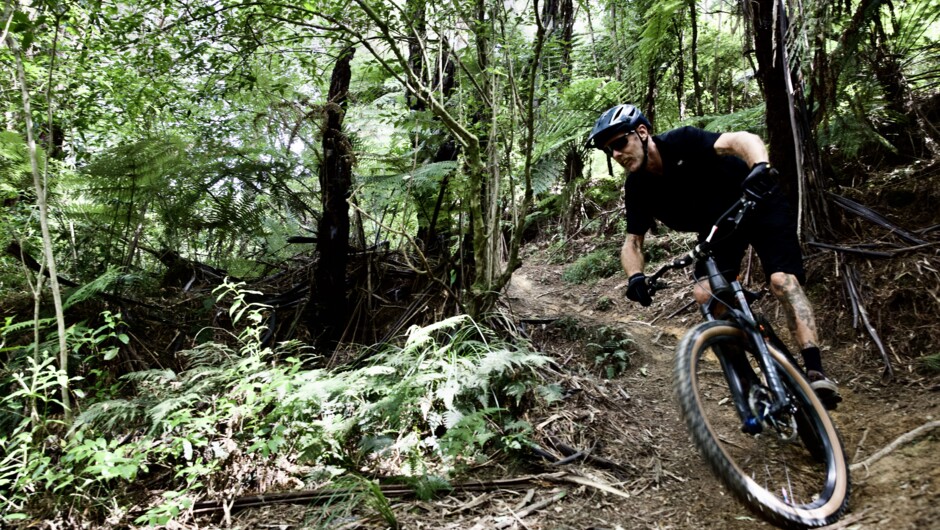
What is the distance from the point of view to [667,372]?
4289mm

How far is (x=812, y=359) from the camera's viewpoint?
108 inches

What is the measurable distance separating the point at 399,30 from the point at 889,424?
4.82 meters

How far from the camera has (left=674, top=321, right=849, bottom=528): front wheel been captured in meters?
1.87

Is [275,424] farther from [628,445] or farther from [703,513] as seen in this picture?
[703,513]

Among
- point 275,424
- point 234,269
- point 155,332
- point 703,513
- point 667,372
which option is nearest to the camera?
point 703,513

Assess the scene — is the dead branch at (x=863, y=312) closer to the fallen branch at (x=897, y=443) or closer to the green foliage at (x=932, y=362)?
the green foliage at (x=932, y=362)

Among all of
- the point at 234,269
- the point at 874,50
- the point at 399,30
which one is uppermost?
the point at 399,30

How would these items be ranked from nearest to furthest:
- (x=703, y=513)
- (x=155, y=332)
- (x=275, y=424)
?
1. (x=703, y=513)
2. (x=275, y=424)
3. (x=155, y=332)

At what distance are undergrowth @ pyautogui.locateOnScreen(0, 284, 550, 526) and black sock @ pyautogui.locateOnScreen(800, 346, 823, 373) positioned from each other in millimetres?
1630

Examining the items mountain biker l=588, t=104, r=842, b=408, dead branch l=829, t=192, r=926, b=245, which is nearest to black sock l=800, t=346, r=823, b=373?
mountain biker l=588, t=104, r=842, b=408

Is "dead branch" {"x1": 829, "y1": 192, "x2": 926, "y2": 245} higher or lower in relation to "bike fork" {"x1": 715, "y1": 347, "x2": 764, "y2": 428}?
higher

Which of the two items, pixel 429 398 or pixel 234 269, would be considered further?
pixel 234 269

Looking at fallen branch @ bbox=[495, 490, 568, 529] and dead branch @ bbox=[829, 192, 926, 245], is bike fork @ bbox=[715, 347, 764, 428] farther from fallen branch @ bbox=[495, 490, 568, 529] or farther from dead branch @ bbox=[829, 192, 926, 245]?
dead branch @ bbox=[829, 192, 926, 245]

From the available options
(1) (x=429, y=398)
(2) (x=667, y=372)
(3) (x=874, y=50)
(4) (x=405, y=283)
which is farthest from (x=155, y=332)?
(3) (x=874, y=50)
